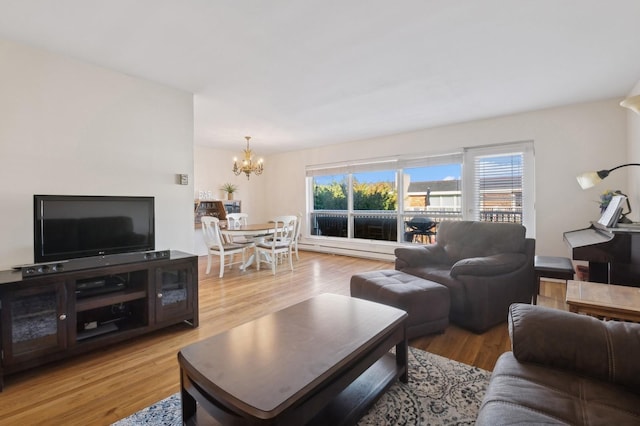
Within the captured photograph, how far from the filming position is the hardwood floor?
5.23 ft

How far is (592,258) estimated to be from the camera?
92.1 inches

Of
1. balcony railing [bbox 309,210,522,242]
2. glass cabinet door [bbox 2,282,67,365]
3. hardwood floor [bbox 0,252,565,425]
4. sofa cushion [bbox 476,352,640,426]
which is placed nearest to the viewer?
sofa cushion [bbox 476,352,640,426]

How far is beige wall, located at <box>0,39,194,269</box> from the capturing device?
223 centimetres

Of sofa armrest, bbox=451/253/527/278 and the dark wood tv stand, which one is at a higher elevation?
sofa armrest, bbox=451/253/527/278

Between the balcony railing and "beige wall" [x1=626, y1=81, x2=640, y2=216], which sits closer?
"beige wall" [x1=626, y1=81, x2=640, y2=216]

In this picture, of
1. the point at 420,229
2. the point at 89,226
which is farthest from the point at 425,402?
the point at 420,229

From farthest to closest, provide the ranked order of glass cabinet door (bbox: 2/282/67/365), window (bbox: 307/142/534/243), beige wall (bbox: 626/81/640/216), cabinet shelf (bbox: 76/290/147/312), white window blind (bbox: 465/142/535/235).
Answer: window (bbox: 307/142/534/243), white window blind (bbox: 465/142/535/235), beige wall (bbox: 626/81/640/216), cabinet shelf (bbox: 76/290/147/312), glass cabinet door (bbox: 2/282/67/365)

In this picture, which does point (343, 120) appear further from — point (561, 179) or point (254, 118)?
point (561, 179)

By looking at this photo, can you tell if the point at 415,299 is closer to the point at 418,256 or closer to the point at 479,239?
the point at 418,256

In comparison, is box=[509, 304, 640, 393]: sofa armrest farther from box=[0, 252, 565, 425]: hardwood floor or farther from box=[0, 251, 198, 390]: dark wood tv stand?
box=[0, 251, 198, 390]: dark wood tv stand

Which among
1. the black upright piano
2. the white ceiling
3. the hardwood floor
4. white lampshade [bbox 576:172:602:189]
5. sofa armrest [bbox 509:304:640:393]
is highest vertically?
the white ceiling

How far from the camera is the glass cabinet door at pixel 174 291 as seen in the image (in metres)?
2.47

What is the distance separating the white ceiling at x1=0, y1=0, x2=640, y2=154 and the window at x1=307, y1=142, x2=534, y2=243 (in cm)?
107

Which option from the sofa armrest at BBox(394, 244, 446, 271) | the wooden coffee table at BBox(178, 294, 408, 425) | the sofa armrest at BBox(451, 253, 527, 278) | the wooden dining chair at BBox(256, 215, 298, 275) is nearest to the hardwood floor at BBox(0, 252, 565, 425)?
the sofa armrest at BBox(451, 253, 527, 278)
